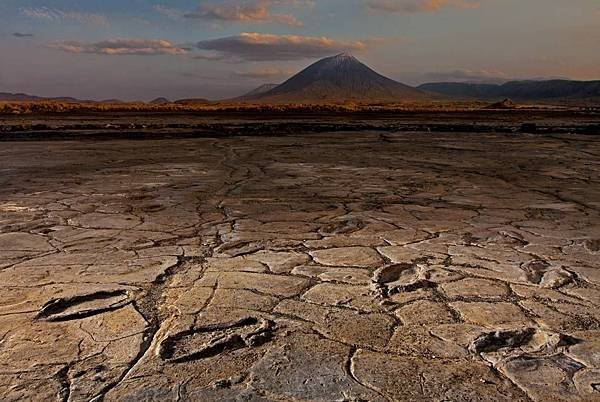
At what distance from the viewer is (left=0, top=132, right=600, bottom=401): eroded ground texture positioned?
2084 mm

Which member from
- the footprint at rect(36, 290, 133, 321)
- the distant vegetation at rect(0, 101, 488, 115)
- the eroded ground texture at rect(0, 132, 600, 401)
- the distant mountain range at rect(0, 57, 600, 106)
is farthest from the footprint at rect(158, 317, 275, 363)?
the distant mountain range at rect(0, 57, 600, 106)

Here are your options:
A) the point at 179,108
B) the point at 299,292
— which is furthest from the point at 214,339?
the point at 179,108

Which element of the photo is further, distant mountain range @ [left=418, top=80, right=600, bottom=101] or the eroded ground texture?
distant mountain range @ [left=418, top=80, right=600, bottom=101]

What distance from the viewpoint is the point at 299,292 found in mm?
2934

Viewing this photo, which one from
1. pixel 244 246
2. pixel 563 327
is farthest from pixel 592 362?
pixel 244 246

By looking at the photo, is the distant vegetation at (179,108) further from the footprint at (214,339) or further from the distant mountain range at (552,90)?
the distant mountain range at (552,90)

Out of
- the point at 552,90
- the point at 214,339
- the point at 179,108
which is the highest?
the point at 214,339

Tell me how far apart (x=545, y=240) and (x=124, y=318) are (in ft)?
10.0

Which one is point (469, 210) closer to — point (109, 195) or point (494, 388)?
point (494, 388)

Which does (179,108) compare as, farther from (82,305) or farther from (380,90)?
(380,90)

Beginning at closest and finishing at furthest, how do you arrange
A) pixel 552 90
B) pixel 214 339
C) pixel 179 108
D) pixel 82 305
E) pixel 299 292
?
pixel 214 339 → pixel 82 305 → pixel 299 292 → pixel 179 108 → pixel 552 90

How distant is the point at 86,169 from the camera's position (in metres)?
8.08

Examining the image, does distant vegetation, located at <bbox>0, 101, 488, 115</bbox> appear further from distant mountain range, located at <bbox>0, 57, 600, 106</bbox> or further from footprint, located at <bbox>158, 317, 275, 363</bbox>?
distant mountain range, located at <bbox>0, 57, 600, 106</bbox>

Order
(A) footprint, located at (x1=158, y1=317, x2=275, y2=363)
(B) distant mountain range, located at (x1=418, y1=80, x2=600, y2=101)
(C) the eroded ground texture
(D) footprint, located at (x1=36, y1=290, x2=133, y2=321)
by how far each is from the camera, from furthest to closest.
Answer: (B) distant mountain range, located at (x1=418, y1=80, x2=600, y2=101) < (D) footprint, located at (x1=36, y1=290, x2=133, y2=321) < (A) footprint, located at (x1=158, y1=317, x2=275, y2=363) < (C) the eroded ground texture
